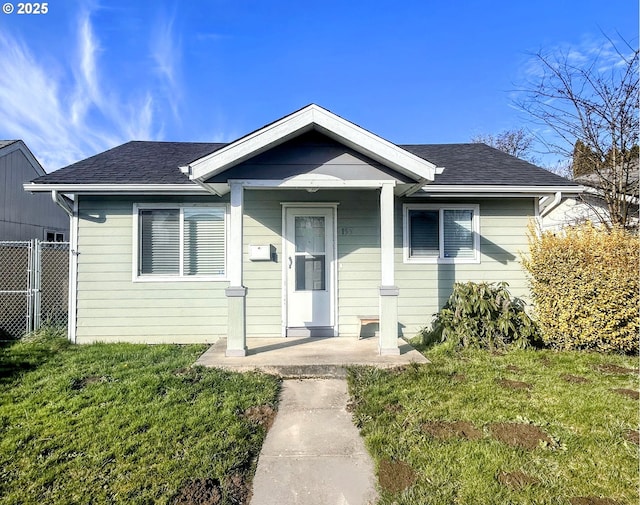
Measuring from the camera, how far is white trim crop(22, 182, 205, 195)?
18.3 ft

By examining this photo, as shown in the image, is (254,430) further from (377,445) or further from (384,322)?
(384,322)

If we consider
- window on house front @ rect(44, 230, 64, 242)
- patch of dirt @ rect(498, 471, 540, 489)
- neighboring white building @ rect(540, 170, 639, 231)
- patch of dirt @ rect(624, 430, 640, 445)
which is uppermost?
neighboring white building @ rect(540, 170, 639, 231)

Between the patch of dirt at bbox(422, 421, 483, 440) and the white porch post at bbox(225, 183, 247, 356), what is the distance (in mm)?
2621

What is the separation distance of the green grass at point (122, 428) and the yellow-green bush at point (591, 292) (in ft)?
13.8

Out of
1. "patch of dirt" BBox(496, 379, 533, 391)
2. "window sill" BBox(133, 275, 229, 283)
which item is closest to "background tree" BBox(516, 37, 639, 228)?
"patch of dirt" BBox(496, 379, 533, 391)

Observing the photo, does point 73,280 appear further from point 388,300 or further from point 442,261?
point 442,261

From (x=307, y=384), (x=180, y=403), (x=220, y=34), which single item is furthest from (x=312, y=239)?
(x=220, y=34)

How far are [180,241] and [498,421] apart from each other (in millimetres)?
5165

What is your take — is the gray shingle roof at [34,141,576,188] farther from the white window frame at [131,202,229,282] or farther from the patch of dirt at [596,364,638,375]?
the patch of dirt at [596,364,638,375]

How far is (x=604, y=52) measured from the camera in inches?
335

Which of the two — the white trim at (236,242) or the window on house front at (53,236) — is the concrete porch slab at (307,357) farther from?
the window on house front at (53,236)

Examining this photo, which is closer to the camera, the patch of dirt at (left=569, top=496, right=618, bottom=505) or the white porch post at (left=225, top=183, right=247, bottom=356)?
the patch of dirt at (left=569, top=496, right=618, bottom=505)

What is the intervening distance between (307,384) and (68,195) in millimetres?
5149

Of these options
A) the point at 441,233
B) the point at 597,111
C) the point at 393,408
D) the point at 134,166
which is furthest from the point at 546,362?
the point at 597,111
